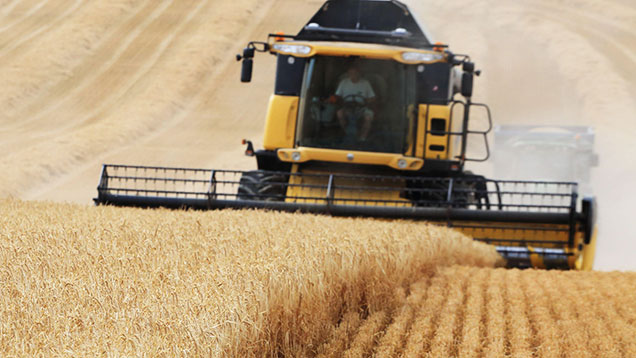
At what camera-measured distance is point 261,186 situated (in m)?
9.30

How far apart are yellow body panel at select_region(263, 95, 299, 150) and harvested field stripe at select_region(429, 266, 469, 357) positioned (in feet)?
10.0

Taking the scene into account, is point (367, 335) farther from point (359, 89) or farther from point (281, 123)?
point (281, 123)

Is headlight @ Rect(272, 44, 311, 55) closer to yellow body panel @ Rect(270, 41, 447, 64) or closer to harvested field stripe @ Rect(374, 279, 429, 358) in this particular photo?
yellow body panel @ Rect(270, 41, 447, 64)

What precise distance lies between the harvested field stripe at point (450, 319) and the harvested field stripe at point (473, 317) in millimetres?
45

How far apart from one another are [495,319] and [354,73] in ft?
14.5

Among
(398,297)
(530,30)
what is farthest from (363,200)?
(530,30)

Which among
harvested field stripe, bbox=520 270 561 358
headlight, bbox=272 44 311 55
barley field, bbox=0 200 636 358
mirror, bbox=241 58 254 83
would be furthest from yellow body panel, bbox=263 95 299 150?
harvested field stripe, bbox=520 270 561 358

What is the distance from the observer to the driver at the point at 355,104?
29.9 ft

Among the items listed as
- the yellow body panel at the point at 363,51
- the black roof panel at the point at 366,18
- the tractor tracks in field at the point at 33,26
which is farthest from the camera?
the tractor tracks in field at the point at 33,26

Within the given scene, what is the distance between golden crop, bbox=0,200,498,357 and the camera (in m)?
2.92

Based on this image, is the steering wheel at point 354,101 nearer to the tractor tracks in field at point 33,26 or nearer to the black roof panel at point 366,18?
the black roof panel at point 366,18

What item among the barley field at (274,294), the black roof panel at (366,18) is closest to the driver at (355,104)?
the black roof panel at (366,18)

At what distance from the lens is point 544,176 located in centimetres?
1906

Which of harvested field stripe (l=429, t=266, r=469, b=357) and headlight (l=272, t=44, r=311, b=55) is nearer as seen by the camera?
harvested field stripe (l=429, t=266, r=469, b=357)
